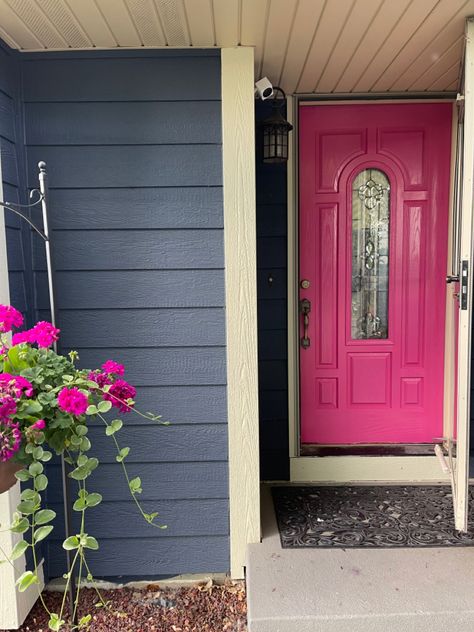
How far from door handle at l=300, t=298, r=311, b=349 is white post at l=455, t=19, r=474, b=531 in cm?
89

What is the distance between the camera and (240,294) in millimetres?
2014

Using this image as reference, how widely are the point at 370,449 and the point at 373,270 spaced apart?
0.98 metres

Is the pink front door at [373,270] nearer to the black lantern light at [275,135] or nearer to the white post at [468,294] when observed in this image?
the black lantern light at [275,135]

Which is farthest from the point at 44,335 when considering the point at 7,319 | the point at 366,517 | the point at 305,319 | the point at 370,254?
the point at 370,254

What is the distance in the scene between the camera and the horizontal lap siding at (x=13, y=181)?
1893 millimetres

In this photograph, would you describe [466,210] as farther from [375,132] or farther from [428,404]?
[428,404]

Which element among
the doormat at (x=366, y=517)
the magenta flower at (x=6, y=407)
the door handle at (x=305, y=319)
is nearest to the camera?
the magenta flower at (x=6, y=407)

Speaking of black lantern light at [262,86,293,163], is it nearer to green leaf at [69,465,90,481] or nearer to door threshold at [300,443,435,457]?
door threshold at [300,443,435,457]

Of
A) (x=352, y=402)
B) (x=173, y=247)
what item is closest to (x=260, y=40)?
(x=173, y=247)

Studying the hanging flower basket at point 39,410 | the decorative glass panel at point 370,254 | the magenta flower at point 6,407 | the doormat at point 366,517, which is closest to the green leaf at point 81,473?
the hanging flower basket at point 39,410

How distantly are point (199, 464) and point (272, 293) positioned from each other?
0.97m

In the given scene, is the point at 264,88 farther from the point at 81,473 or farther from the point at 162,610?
the point at 162,610

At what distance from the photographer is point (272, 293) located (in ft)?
8.41

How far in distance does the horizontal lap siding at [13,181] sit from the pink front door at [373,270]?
138cm
